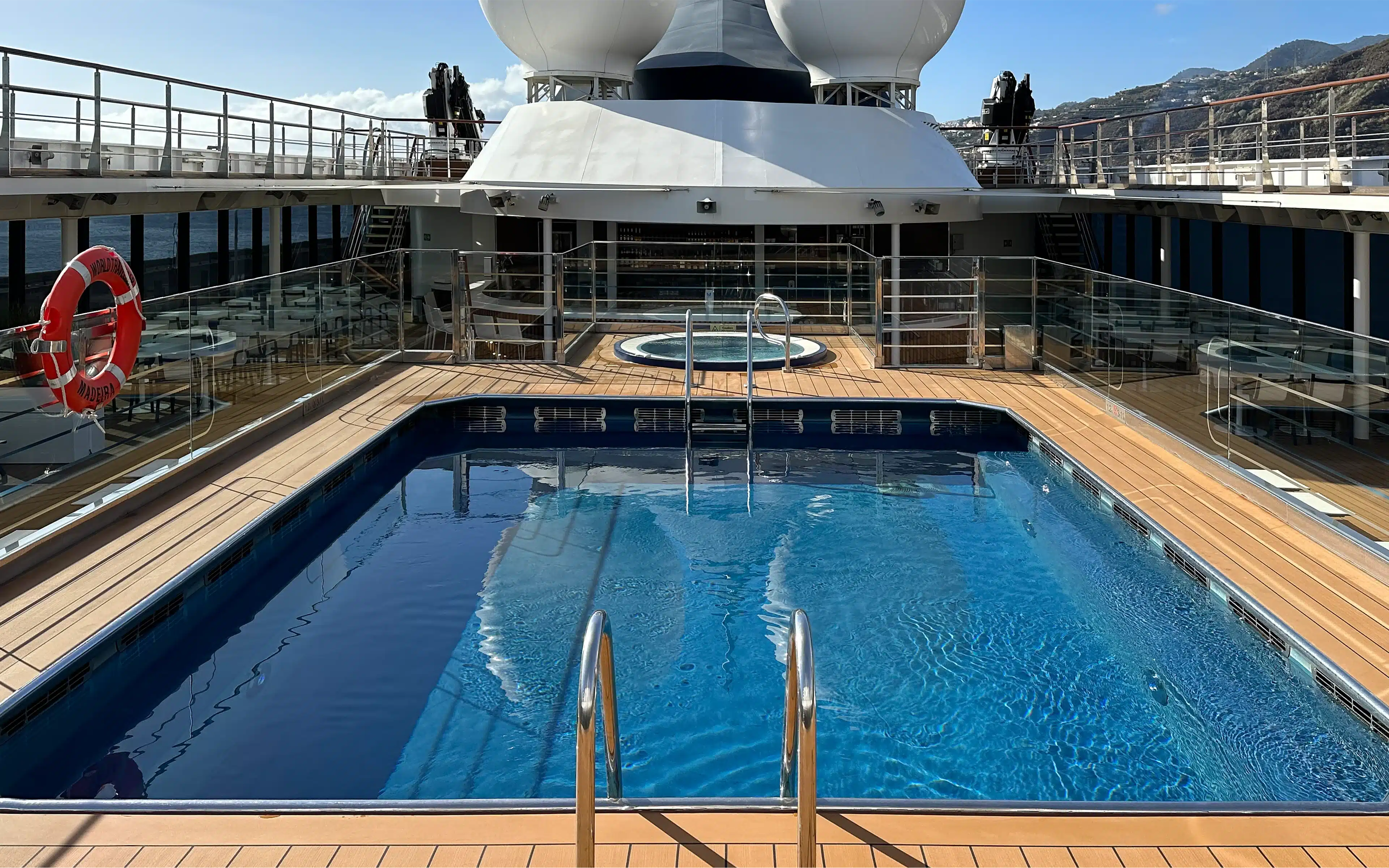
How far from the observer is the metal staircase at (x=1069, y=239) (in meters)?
16.0

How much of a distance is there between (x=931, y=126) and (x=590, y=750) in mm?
13072

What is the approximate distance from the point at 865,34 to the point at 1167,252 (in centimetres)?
422

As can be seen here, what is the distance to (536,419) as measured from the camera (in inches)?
376

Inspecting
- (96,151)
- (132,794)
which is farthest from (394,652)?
(96,151)

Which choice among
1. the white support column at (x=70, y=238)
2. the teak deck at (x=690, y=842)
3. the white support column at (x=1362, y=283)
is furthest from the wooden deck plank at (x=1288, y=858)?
the white support column at (x=70, y=238)

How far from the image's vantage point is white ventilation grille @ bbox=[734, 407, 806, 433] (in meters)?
9.35

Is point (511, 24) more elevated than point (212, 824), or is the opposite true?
point (511, 24)

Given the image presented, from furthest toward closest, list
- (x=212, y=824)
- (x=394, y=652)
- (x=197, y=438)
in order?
1. (x=197, y=438)
2. (x=394, y=652)
3. (x=212, y=824)

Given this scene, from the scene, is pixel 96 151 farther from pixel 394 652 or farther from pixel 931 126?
pixel 931 126

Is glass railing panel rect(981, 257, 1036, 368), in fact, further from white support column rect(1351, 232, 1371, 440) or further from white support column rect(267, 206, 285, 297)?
white support column rect(267, 206, 285, 297)

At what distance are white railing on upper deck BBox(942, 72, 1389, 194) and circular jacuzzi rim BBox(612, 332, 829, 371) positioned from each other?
3.69 m

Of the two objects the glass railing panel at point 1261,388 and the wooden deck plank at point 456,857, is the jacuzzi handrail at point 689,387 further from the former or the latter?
the wooden deck plank at point 456,857

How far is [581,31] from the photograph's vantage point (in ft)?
44.0

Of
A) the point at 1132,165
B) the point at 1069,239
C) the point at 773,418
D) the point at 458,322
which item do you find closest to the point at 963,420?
the point at 773,418
